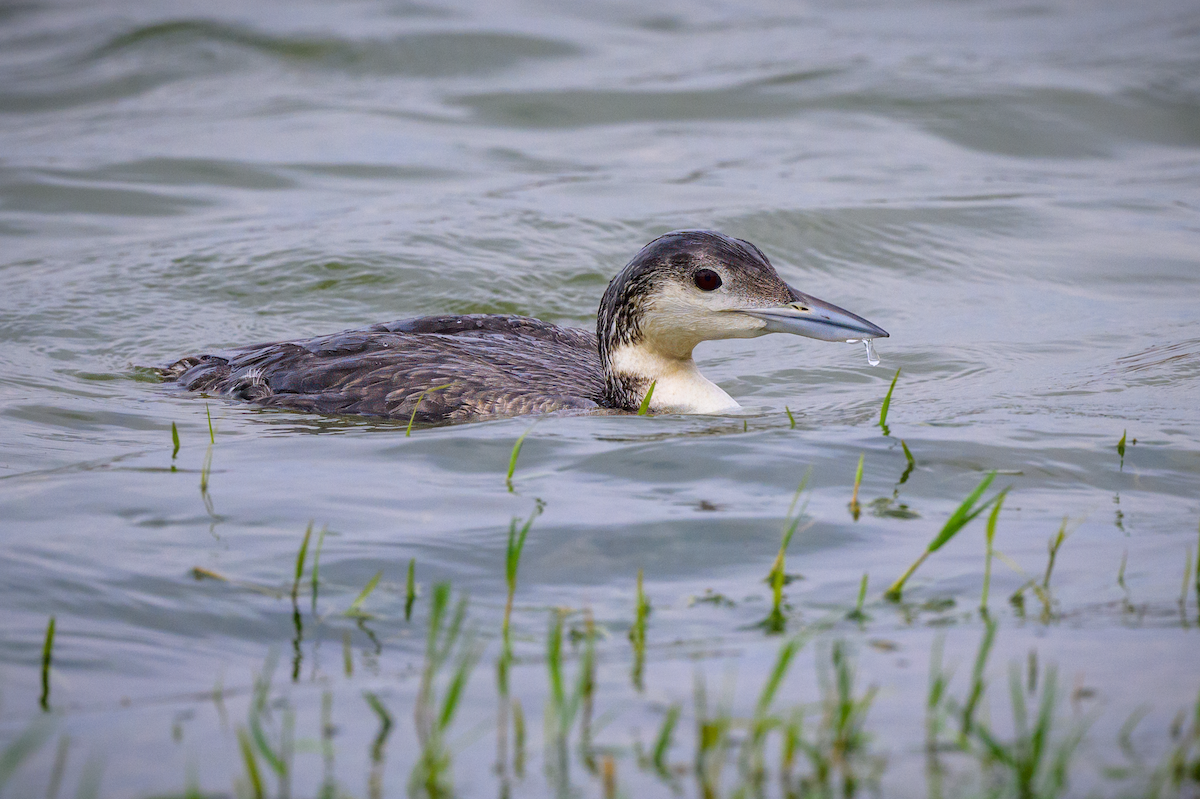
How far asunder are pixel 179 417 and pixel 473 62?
9.69 m

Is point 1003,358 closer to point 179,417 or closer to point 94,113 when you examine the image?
point 179,417

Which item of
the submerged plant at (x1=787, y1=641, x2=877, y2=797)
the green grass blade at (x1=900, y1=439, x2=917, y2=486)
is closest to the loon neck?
the green grass blade at (x1=900, y1=439, x2=917, y2=486)

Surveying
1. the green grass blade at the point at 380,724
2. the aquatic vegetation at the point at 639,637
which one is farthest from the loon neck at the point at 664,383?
the green grass blade at the point at 380,724

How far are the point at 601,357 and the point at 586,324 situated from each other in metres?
2.67

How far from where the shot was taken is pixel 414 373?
625 cm

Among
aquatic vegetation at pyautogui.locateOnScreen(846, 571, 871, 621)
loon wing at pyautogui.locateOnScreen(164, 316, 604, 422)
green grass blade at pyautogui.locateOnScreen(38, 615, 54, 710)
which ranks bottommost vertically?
loon wing at pyautogui.locateOnScreen(164, 316, 604, 422)

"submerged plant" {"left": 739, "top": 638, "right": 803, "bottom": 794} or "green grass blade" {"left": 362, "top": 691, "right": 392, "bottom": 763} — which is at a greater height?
"submerged plant" {"left": 739, "top": 638, "right": 803, "bottom": 794}

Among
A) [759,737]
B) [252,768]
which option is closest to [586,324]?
[759,737]

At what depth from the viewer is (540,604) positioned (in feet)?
11.4

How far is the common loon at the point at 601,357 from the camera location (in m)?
5.99

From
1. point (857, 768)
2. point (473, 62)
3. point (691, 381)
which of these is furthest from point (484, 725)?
point (473, 62)

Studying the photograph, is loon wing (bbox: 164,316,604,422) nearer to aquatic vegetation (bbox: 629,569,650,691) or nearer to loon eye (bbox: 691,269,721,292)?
loon eye (bbox: 691,269,721,292)

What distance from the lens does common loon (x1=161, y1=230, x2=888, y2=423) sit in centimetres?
599

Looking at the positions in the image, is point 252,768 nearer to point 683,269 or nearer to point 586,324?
point 683,269
